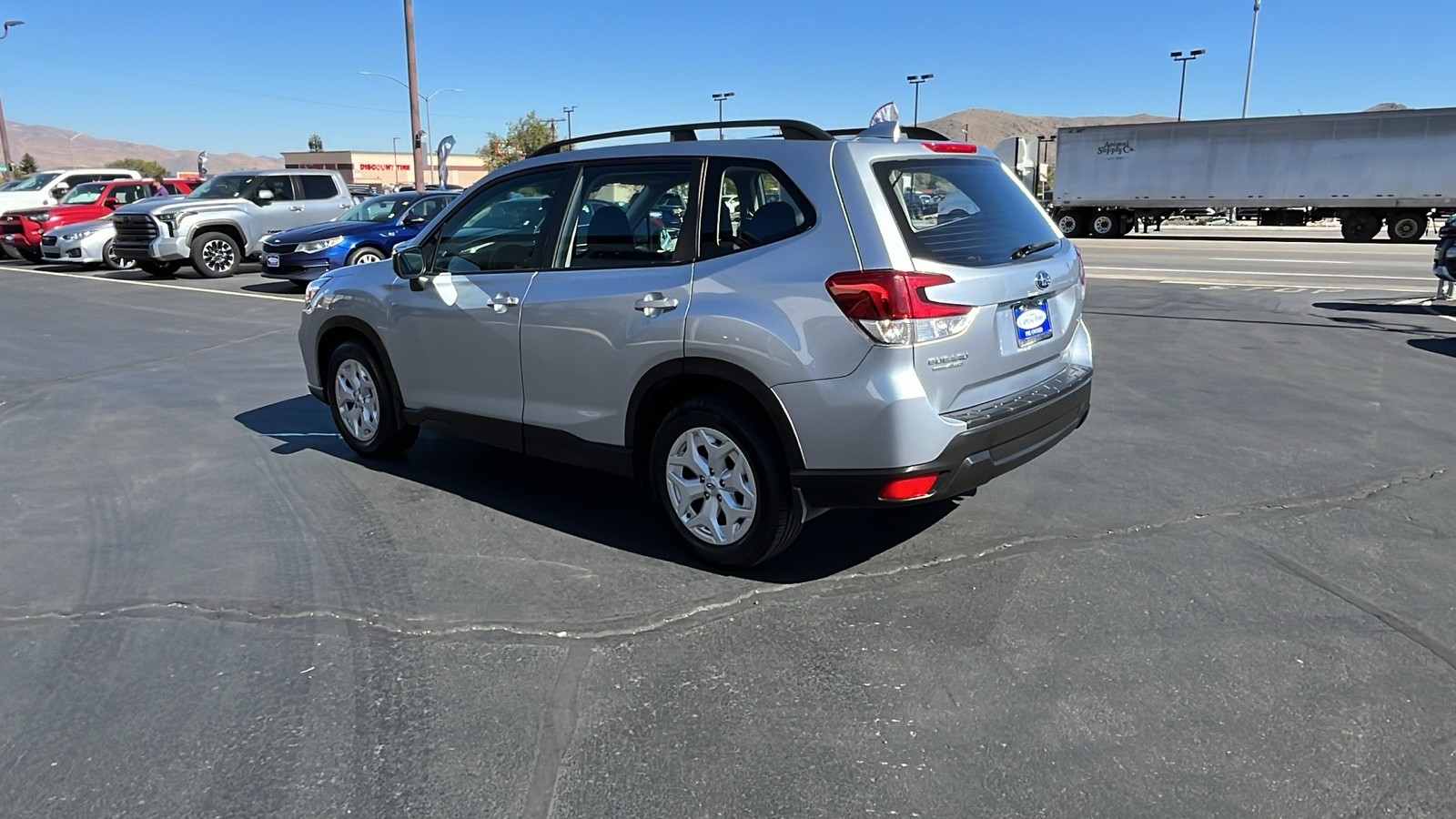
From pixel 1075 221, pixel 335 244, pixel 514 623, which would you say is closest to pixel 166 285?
pixel 335 244

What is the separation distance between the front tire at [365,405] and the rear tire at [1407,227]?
3310 centimetres

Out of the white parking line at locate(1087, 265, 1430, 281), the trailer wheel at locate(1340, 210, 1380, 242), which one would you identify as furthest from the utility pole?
the trailer wheel at locate(1340, 210, 1380, 242)

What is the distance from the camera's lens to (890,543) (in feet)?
15.0

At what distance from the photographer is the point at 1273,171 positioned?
31.1 m

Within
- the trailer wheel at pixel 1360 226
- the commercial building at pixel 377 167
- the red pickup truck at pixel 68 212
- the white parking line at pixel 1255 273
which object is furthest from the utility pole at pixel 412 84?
the commercial building at pixel 377 167

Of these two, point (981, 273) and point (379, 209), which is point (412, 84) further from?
point (981, 273)

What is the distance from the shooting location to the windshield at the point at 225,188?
17797 millimetres

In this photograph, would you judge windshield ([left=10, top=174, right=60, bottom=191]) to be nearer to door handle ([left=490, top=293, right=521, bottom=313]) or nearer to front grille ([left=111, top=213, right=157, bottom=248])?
front grille ([left=111, top=213, right=157, bottom=248])

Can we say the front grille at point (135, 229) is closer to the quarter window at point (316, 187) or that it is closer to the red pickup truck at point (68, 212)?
the quarter window at point (316, 187)

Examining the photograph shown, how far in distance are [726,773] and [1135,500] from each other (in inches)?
124

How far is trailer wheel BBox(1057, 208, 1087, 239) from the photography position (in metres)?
34.9

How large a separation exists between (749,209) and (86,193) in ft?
76.2

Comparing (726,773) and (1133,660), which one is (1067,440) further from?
(726,773)

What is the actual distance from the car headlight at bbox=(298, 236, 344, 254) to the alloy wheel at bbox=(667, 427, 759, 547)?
11745 millimetres
